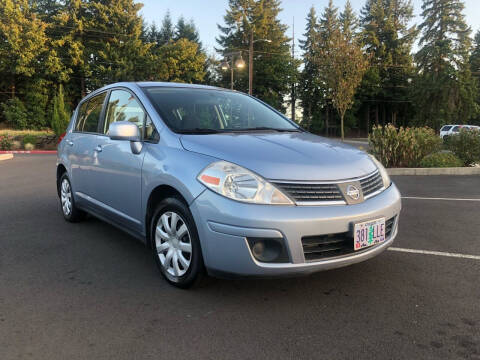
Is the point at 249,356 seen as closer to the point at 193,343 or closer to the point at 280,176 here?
the point at 193,343

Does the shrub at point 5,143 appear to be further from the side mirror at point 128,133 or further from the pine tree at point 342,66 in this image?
the side mirror at point 128,133

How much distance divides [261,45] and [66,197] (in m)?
50.9

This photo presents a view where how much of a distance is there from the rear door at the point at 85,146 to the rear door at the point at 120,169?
0.58ft

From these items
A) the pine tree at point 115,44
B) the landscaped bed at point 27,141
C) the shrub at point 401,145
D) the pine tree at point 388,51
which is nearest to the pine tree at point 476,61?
the pine tree at point 388,51

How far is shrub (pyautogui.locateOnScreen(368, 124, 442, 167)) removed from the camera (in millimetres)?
11484

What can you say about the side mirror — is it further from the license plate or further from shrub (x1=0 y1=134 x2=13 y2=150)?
shrub (x1=0 y1=134 x2=13 y2=150)

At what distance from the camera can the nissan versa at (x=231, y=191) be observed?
2.73 meters

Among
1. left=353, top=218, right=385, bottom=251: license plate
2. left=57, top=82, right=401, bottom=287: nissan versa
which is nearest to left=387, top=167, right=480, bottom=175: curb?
left=57, top=82, right=401, bottom=287: nissan versa

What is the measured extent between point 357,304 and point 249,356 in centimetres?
103

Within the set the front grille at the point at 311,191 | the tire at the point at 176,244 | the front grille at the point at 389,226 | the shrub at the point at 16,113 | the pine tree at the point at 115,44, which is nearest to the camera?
the front grille at the point at 311,191

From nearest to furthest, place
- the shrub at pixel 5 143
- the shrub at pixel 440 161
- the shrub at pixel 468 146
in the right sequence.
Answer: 1. the shrub at pixel 440 161
2. the shrub at pixel 468 146
3. the shrub at pixel 5 143

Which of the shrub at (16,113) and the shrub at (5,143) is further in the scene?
the shrub at (16,113)

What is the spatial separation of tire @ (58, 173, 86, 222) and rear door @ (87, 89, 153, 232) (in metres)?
0.95

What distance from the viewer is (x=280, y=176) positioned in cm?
282
